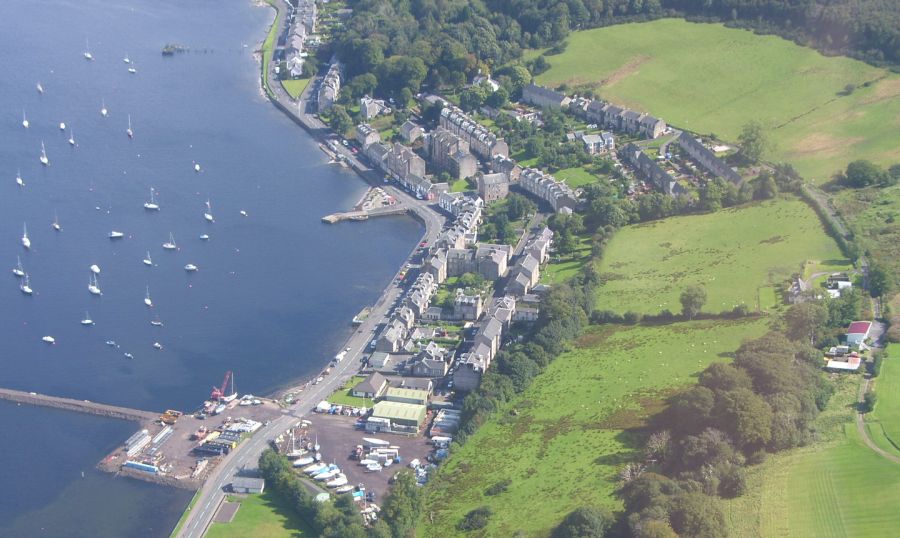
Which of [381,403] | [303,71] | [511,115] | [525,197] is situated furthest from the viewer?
[303,71]

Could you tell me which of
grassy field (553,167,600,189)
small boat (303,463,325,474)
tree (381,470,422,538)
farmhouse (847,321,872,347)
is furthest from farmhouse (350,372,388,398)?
grassy field (553,167,600,189)

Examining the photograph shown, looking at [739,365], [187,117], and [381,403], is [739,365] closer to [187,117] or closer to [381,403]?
[381,403]

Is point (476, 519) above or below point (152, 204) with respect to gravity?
below

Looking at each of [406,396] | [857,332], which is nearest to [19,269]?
[406,396]

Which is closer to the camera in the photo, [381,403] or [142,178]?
[381,403]

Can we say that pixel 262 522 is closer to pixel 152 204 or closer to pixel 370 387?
pixel 370 387

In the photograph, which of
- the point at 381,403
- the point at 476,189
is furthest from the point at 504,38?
the point at 381,403

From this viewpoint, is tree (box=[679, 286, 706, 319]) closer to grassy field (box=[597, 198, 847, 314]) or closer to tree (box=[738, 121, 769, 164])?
grassy field (box=[597, 198, 847, 314])
